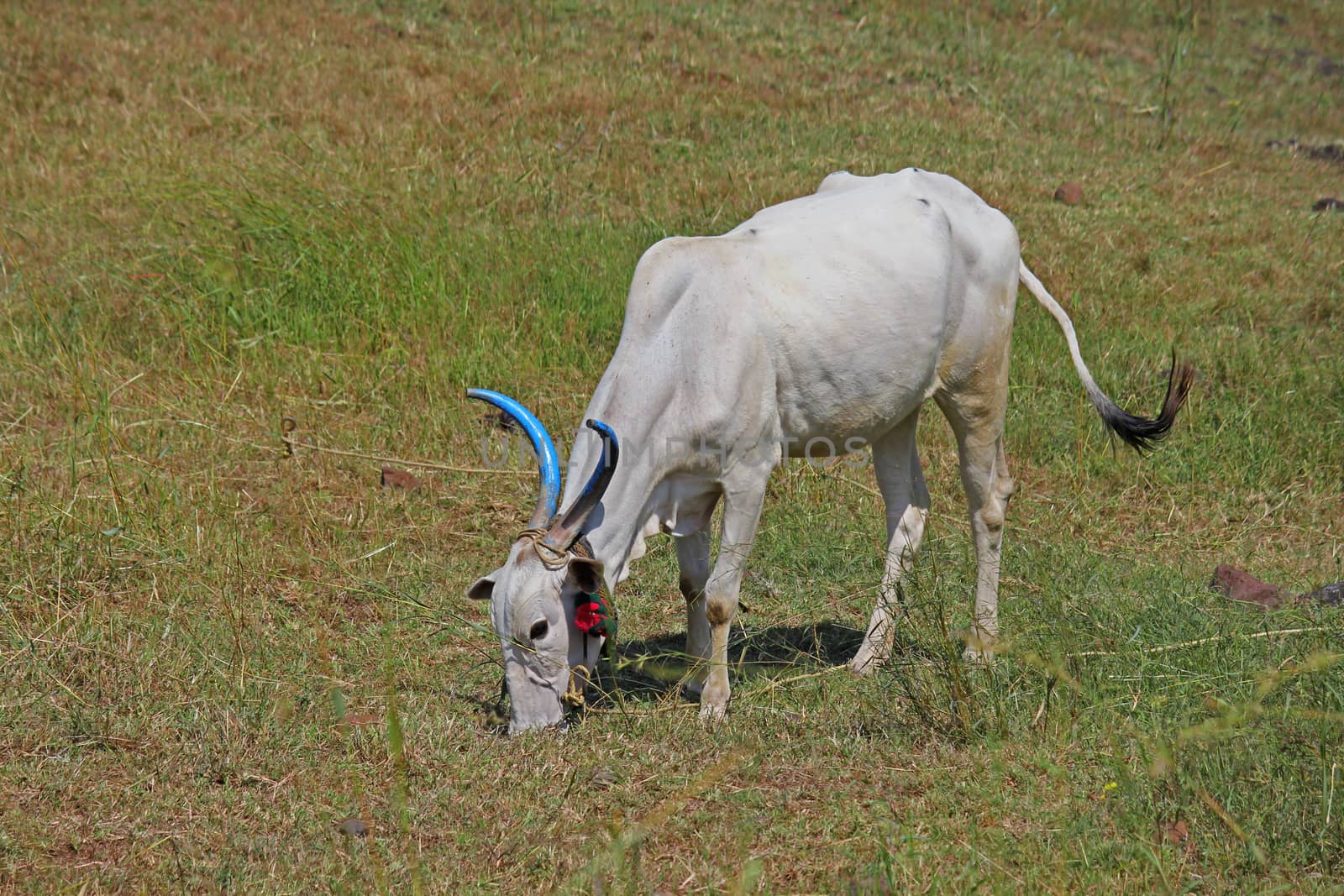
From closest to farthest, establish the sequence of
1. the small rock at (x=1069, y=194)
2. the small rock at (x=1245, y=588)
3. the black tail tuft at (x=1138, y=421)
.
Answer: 1. the small rock at (x=1245, y=588)
2. the black tail tuft at (x=1138, y=421)
3. the small rock at (x=1069, y=194)

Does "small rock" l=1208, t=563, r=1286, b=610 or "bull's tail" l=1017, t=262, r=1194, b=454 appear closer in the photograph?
"small rock" l=1208, t=563, r=1286, b=610

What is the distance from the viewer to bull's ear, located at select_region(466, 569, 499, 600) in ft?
13.0

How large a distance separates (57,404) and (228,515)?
4.48 ft

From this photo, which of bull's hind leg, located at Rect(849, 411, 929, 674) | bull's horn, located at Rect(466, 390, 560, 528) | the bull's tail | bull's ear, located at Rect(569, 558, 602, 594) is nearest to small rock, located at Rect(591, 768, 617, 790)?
bull's ear, located at Rect(569, 558, 602, 594)

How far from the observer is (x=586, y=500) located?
389 centimetres

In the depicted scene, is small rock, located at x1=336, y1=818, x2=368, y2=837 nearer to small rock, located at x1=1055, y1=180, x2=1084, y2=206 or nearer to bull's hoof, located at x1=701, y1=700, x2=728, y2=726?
bull's hoof, located at x1=701, y1=700, x2=728, y2=726

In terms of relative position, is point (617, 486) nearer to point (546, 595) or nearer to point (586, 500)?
point (586, 500)

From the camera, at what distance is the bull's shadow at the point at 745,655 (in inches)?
179

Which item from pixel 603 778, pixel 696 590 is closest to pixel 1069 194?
pixel 696 590

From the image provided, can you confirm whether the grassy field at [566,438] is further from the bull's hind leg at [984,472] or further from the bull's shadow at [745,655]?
the bull's hind leg at [984,472]

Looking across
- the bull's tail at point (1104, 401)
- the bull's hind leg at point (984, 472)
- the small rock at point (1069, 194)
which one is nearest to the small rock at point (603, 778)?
the bull's hind leg at point (984, 472)

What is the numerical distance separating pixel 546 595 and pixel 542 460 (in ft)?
1.32

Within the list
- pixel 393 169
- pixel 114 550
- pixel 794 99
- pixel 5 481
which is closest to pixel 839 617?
pixel 114 550

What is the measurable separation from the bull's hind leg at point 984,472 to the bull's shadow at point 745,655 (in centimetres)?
52
